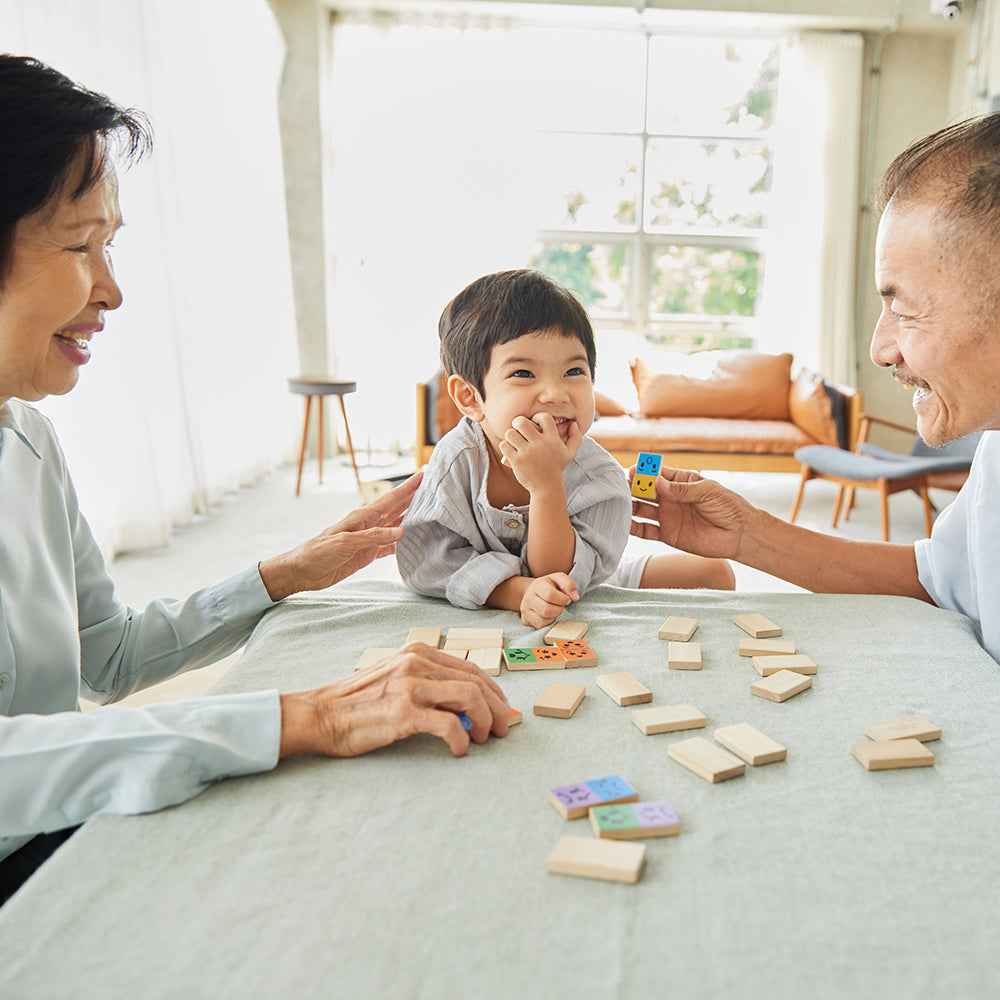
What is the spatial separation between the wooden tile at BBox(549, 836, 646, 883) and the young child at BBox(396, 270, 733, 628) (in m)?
0.68

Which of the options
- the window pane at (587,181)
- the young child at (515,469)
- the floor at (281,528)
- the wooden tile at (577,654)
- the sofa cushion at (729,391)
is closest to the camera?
the wooden tile at (577,654)

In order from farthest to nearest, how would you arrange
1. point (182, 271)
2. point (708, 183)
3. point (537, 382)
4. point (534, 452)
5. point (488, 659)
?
point (708, 183) < point (182, 271) < point (537, 382) < point (534, 452) < point (488, 659)

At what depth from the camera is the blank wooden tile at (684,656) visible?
3.78ft

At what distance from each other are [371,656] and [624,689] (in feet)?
1.13

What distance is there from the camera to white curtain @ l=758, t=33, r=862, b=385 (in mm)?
6555

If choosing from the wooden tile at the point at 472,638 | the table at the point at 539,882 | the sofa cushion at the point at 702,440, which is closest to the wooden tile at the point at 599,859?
the table at the point at 539,882

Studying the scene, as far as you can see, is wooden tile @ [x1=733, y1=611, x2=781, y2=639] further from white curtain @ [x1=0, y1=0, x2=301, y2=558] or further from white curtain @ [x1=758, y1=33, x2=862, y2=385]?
white curtain @ [x1=758, y1=33, x2=862, y2=385]

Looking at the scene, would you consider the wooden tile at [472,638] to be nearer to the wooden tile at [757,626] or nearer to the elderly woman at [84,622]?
the elderly woman at [84,622]

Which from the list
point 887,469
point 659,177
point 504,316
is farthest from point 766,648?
point 659,177

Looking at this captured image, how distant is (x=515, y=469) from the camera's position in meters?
1.54

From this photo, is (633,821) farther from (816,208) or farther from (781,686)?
(816,208)

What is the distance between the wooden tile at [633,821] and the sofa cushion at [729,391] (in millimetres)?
5361

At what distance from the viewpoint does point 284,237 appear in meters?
6.55

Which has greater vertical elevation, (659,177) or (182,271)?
(659,177)
